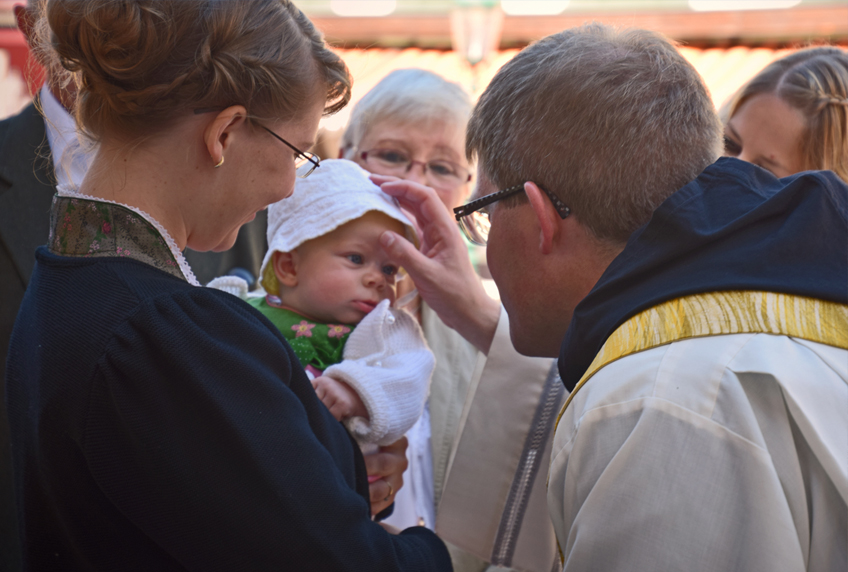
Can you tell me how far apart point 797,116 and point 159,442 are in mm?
2455

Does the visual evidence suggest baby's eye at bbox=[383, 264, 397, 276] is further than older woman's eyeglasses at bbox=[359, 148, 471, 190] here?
No

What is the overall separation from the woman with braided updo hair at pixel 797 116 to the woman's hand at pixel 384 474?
173cm

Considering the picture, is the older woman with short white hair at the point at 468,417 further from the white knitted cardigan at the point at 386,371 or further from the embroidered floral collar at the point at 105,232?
the embroidered floral collar at the point at 105,232

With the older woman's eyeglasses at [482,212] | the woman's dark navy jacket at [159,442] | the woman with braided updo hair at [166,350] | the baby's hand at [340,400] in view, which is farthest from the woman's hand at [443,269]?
the woman's dark navy jacket at [159,442]

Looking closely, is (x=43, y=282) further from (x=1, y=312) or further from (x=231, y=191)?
(x=1, y=312)

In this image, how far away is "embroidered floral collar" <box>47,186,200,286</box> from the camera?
1.29m

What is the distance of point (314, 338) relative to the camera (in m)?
2.43

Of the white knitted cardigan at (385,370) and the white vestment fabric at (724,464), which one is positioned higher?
the white vestment fabric at (724,464)

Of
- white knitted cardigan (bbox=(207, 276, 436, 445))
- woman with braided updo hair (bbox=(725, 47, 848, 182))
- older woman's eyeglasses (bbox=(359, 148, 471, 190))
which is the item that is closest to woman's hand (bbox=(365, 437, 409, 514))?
white knitted cardigan (bbox=(207, 276, 436, 445))

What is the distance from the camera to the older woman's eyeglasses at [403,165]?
9.75ft

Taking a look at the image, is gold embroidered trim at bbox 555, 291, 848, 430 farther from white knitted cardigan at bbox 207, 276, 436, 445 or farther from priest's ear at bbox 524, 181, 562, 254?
white knitted cardigan at bbox 207, 276, 436, 445

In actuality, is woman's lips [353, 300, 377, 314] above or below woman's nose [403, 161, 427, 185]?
below

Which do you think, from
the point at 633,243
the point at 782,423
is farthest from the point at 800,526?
the point at 633,243

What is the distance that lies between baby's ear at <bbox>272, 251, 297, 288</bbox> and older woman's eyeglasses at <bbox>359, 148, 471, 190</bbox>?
2.00 ft
